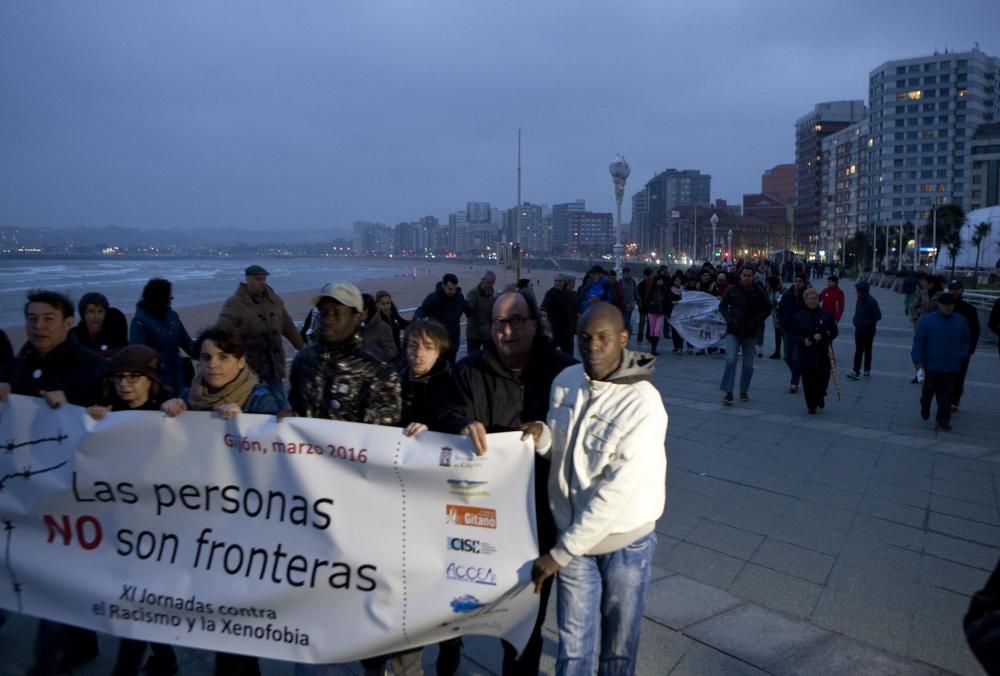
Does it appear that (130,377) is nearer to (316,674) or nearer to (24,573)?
(24,573)

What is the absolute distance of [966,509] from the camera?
5695 millimetres

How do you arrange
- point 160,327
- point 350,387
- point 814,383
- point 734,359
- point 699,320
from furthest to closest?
point 699,320, point 734,359, point 814,383, point 160,327, point 350,387

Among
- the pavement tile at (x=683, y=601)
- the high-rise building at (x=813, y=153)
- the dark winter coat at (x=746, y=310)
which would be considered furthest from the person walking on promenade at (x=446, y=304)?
the high-rise building at (x=813, y=153)

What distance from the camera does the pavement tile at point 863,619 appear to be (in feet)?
12.1

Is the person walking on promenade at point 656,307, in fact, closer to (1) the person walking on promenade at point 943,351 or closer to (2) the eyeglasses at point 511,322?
(1) the person walking on promenade at point 943,351

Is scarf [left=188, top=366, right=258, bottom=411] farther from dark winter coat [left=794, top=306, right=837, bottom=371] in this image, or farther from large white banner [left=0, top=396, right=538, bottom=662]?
dark winter coat [left=794, top=306, right=837, bottom=371]

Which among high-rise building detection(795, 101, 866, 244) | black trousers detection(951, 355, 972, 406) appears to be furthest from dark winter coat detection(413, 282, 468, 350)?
high-rise building detection(795, 101, 866, 244)

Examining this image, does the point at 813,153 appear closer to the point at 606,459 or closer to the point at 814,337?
the point at 814,337

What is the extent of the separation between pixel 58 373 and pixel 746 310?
8.25m

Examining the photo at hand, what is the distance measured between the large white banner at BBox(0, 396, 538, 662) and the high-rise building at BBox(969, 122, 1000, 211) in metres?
140

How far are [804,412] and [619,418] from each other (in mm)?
7655

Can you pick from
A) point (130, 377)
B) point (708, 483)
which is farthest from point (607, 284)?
point (130, 377)

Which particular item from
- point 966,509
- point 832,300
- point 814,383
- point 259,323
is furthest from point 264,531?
point 832,300

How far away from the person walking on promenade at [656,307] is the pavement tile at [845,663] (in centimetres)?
1180
